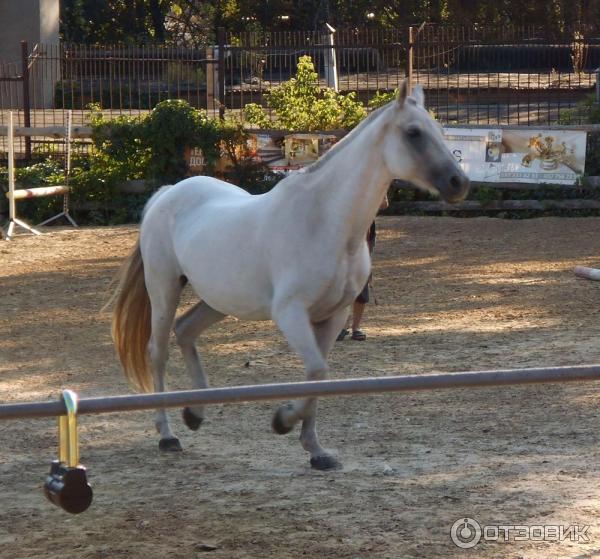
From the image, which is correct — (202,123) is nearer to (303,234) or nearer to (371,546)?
(303,234)

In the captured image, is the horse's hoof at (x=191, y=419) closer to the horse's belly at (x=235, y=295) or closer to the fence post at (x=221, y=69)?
the horse's belly at (x=235, y=295)

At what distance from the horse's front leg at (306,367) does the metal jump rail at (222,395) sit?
2327 mm

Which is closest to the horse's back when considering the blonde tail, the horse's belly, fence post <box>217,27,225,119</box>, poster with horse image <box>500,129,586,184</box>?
the horse's belly

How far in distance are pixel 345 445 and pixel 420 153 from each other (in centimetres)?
174

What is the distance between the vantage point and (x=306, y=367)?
5.23 meters

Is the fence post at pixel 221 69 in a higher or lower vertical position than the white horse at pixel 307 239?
higher

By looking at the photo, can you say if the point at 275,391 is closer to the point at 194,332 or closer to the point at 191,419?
the point at 191,419

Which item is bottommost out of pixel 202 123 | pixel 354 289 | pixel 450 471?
pixel 450 471

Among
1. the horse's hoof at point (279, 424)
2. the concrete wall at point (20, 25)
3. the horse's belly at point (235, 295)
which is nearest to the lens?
the horse's hoof at point (279, 424)

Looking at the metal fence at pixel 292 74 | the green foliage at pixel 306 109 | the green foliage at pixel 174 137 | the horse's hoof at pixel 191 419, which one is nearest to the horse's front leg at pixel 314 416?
the horse's hoof at pixel 191 419

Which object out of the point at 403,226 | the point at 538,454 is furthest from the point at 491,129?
the point at 538,454

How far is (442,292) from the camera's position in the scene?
10.4m

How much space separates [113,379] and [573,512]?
3.75 metres

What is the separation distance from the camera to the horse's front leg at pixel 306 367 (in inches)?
205
